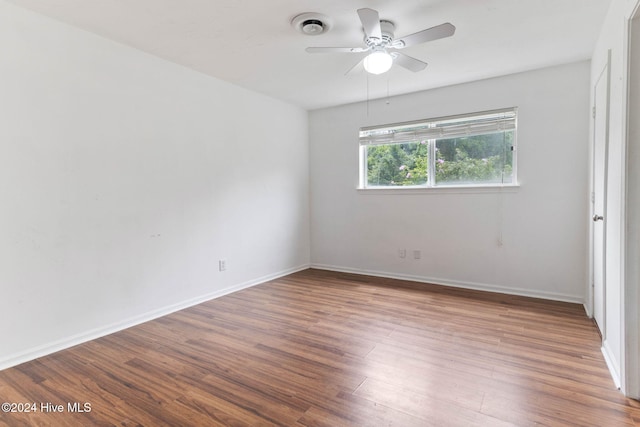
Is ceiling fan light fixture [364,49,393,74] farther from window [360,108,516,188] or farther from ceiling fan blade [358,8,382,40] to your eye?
window [360,108,516,188]

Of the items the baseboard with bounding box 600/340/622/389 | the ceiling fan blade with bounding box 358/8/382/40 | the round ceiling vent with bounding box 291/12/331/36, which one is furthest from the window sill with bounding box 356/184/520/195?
the round ceiling vent with bounding box 291/12/331/36

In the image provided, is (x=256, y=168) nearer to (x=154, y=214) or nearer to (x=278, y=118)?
(x=278, y=118)

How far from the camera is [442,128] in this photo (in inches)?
161

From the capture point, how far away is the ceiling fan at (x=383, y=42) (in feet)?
7.06

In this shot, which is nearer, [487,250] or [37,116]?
[37,116]

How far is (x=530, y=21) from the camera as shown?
2.52 m

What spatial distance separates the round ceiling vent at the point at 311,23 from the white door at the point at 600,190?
2009 millimetres

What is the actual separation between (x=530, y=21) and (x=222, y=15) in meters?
2.26

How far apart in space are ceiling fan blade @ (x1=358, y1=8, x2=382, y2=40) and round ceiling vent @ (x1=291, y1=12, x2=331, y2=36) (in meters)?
0.38

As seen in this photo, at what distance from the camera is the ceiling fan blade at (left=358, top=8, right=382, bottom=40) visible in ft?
6.57

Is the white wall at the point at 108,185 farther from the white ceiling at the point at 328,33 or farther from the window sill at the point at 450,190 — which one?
the window sill at the point at 450,190

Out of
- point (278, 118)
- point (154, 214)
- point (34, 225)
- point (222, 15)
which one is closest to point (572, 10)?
point (222, 15)

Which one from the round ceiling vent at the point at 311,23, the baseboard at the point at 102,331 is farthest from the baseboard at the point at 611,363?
the baseboard at the point at 102,331

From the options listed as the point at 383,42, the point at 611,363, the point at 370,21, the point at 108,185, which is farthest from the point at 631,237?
the point at 108,185
